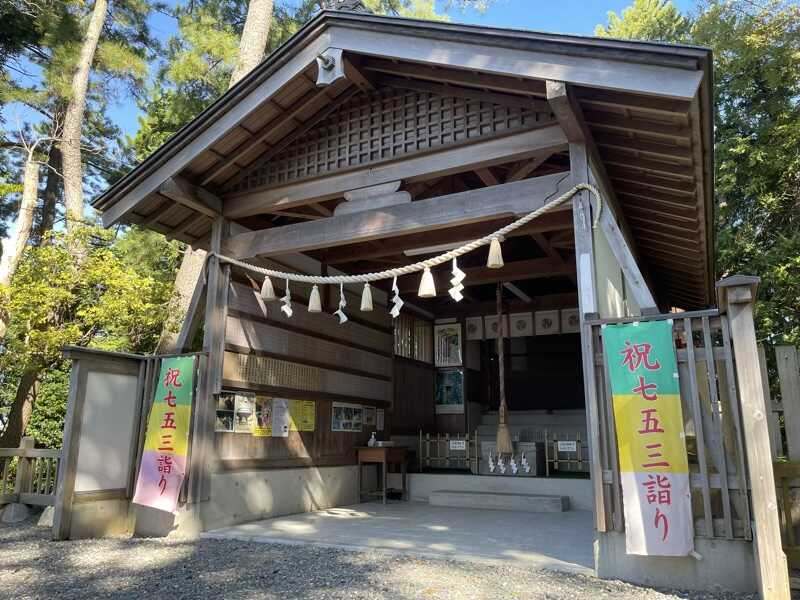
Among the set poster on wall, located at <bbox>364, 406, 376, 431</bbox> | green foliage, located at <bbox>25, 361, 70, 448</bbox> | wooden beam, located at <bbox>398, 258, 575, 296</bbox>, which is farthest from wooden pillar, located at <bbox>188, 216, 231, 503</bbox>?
green foliage, located at <bbox>25, 361, 70, 448</bbox>

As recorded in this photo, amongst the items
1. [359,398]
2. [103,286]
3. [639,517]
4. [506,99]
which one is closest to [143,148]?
[103,286]

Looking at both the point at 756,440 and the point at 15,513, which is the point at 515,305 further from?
the point at 15,513

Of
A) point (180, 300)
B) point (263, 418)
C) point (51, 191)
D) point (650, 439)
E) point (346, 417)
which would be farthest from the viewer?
point (51, 191)

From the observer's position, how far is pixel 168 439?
19.9 ft

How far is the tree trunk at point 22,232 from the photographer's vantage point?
354 inches

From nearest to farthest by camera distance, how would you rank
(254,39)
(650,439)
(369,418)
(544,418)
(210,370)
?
1. (650,439)
2. (210,370)
3. (369,418)
4. (254,39)
5. (544,418)

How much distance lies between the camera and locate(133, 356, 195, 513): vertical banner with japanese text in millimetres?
5883

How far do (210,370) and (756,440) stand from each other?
16.9 feet

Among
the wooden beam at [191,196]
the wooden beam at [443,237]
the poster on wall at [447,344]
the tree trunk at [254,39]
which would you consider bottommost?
the poster on wall at [447,344]

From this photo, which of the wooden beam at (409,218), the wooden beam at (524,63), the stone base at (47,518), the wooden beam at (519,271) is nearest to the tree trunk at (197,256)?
the stone base at (47,518)

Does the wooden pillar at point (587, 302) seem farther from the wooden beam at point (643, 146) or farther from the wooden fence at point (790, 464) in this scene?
the wooden fence at point (790, 464)

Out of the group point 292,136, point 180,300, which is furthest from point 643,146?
point 180,300

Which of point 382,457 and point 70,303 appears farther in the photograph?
point 70,303

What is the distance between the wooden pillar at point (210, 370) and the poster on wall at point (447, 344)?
630 centimetres
